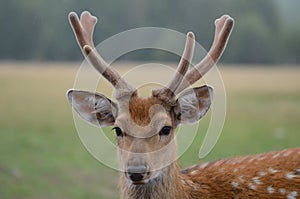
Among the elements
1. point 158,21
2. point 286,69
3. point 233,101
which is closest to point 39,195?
point 233,101

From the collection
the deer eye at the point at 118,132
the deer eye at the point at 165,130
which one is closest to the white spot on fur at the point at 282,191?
the deer eye at the point at 165,130

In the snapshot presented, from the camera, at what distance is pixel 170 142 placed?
14.9ft

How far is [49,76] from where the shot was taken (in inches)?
717

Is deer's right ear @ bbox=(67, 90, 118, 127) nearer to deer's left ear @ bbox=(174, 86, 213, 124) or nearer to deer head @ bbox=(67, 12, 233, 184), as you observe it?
deer head @ bbox=(67, 12, 233, 184)

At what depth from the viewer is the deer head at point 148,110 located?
4.34 m

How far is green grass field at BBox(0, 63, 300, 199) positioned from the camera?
29.6 feet

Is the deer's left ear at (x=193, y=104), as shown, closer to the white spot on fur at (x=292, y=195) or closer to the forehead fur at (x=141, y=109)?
the forehead fur at (x=141, y=109)

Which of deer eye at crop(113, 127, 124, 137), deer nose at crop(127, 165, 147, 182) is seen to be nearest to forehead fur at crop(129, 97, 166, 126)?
deer eye at crop(113, 127, 124, 137)

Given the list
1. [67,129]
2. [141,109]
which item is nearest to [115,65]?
[67,129]

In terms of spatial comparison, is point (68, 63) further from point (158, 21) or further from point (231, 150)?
point (231, 150)

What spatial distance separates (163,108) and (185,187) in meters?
0.61

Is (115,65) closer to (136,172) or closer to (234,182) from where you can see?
(234,182)

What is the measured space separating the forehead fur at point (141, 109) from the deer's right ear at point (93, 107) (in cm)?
22

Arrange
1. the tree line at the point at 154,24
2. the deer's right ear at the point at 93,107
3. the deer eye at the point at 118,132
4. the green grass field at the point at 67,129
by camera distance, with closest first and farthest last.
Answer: the deer eye at the point at 118,132, the deer's right ear at the point at 93,107, the green grass field at the point at 67,129, the tree line at the point at 154,24
